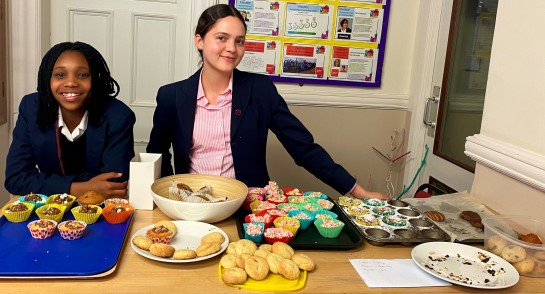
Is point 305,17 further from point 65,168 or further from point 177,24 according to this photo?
point 65,168

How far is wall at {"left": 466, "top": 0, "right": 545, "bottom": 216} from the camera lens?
5.43 feet

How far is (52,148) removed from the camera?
70.1 inches

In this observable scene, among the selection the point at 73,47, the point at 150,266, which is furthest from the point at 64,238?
the point at 73,47

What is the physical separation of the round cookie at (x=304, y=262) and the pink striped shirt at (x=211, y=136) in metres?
0.87

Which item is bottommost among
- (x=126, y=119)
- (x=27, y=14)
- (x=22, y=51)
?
(x=126, y=119)

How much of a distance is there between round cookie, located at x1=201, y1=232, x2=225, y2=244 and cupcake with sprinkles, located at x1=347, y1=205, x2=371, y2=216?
470 millimetres

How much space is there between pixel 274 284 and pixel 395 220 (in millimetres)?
556

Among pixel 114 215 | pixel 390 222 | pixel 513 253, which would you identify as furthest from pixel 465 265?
pixel 114 215

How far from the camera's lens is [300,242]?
1.36m

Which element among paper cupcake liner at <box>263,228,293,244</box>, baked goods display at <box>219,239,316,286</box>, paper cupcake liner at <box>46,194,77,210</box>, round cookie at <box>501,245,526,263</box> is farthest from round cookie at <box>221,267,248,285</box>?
round cookie at <box>501,245,526,263</box>

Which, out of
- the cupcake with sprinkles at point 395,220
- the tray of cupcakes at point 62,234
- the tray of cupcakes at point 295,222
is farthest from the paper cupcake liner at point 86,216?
the cupcake with sprinkles at point 395,220

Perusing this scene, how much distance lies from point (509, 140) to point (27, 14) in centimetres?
260

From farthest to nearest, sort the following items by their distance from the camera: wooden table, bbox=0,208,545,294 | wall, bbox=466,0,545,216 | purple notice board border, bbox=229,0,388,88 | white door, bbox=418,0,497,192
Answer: purple notice board border, bbox=229,0,388,88 → white door, bbox=418,0,497,192 → wall, bbox=466,0,545,216 → wooden table, bbox=0,208,545,294

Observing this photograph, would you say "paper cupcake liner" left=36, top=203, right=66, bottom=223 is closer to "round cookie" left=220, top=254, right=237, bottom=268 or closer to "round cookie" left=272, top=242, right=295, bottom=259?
"round cookie" left=220, top=254, right=237, bottom=268
